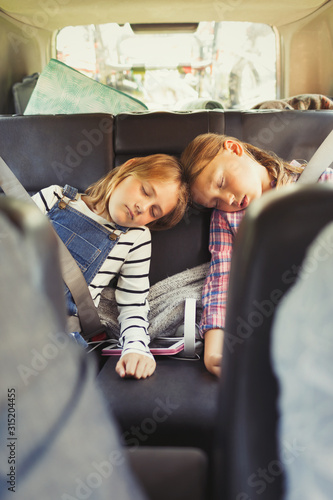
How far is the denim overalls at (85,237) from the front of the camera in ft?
4.20

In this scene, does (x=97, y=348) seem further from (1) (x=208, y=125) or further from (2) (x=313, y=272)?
(2) (x=313, y=272)

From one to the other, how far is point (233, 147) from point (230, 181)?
11 cm

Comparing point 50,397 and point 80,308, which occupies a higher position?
point 50,397

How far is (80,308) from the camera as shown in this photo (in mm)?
1196

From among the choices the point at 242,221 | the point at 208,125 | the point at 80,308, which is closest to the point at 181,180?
the point at 208,125

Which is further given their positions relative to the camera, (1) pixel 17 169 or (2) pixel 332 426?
(1) pixel 17 169

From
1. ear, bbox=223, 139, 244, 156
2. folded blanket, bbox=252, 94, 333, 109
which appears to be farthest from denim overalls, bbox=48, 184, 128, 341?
folded blanket, bbox=252, 94, 333, 109

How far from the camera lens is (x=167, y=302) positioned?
1.31 m

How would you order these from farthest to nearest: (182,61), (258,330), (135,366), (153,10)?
(182,61) → (153,10) → (135,366) → (258,330)

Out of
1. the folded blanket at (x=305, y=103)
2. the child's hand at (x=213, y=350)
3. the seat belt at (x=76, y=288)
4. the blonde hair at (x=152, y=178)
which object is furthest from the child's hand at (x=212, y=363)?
the folded blanket at (x=305, y=103)

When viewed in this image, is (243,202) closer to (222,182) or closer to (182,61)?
(222,182)

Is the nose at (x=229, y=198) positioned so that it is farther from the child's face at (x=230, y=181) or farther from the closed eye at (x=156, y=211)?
the closed eye at (x=156, y=211)

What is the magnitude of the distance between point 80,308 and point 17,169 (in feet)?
1.74

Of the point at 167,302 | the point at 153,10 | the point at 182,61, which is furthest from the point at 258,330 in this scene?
the point at 182,61
